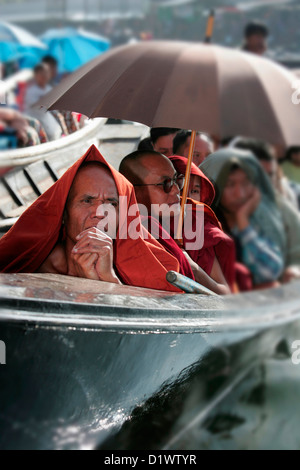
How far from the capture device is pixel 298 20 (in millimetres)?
6945

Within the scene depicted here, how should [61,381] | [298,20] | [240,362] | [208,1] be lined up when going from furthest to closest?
1. [298,20]
2. [208,1]
3. [240,362]
4. [61,381]

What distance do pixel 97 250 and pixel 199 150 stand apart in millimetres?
586

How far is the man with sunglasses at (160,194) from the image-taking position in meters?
2.34

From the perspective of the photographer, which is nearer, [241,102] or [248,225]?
[241,102]

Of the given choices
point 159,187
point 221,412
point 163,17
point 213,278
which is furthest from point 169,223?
point 163,17

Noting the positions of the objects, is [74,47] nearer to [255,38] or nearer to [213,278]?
[255,38]

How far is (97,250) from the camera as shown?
2092 mm

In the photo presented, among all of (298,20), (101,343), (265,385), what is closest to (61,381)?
(101,343)

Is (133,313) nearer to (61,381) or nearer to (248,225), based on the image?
(61,381)

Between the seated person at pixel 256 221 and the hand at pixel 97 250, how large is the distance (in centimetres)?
42

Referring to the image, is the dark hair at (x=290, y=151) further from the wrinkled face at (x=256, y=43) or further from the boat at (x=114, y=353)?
the wrinkled face at (x=256, y=43)

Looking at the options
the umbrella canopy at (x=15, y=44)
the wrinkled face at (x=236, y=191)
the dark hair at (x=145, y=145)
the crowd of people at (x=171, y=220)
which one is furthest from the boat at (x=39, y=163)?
the umbrella canopy at (x=15, y=44)

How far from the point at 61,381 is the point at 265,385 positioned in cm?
123

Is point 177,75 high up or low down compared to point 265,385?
up
